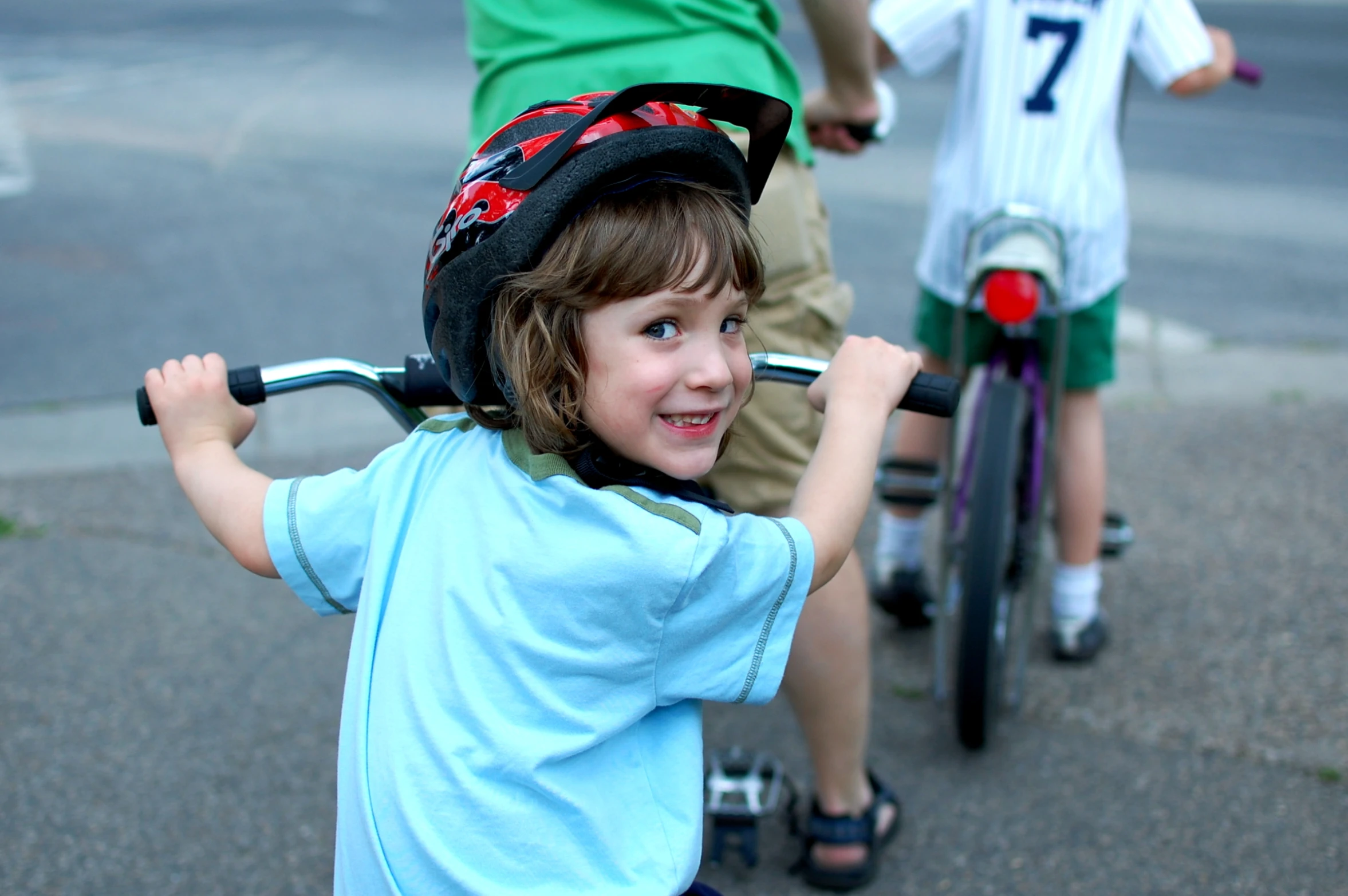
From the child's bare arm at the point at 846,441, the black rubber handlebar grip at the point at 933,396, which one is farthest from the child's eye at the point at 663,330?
the black rubber handlebar grip at the point at 933,396

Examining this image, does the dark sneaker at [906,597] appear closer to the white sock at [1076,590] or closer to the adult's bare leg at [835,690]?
the white sock at [1076,590]

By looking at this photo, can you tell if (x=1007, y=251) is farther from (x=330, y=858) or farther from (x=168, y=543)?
(x=168, y=543)

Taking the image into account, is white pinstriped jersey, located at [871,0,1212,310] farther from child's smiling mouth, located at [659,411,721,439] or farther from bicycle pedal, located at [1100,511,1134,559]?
child's smiling mouth, located at [659,411,721,439]

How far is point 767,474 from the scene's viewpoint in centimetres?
237

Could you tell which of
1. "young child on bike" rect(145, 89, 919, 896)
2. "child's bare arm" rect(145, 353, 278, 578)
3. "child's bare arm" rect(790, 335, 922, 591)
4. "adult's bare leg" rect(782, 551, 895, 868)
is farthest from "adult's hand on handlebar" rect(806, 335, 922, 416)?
"child's bare arm" rect(145, 353, 278, 578)

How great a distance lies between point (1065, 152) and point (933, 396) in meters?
1.32

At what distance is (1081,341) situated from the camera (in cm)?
304

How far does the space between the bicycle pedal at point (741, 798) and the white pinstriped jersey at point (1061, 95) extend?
1.15 meters

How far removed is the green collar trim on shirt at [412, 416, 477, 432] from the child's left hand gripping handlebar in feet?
0.30

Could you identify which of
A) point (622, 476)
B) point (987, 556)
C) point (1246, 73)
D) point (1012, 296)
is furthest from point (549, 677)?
point (1246, 73)

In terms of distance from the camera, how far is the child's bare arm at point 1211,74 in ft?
9.50

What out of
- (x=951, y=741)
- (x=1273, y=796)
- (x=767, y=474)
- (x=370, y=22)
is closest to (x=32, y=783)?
(x=767, y=474)

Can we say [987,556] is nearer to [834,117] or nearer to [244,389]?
[834,117]

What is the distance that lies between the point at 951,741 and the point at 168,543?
2.29 metres
